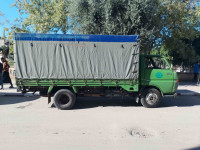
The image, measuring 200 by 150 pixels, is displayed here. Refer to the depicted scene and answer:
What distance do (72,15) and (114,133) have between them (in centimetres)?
809

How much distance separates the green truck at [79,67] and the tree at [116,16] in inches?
140

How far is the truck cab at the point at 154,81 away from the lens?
22.4 ft

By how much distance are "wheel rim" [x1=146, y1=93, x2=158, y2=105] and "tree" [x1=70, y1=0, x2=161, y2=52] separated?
4.37 m

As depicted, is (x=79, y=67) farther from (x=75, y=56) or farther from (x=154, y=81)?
(x=154, y=81)

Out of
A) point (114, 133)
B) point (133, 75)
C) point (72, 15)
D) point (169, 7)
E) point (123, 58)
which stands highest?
point (169, 7)

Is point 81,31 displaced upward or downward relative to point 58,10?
downward

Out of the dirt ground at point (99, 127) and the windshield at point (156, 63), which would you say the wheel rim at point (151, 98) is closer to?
the dirt ground at point (99, 127)

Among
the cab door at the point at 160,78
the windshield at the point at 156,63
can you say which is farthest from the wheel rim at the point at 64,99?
the windshield at the point at 156,63

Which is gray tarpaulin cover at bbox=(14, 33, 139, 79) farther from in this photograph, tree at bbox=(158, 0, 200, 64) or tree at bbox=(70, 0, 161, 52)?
tree at bbox=(158, 0, 200, 64)

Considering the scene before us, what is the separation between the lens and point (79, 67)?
21.3 feet

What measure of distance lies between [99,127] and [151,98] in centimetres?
301

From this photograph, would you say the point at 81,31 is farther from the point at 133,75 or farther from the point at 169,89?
the point at 169,89

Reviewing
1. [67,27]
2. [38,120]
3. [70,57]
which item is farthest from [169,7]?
[38,120]

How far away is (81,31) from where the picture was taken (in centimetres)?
1043
